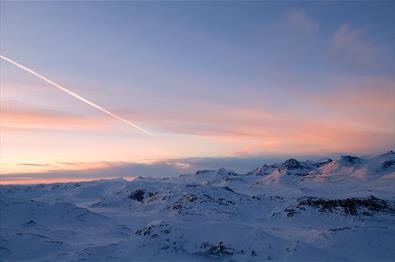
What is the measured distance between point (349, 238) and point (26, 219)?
48.8 meters

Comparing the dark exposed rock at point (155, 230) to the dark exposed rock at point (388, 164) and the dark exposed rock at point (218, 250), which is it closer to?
Answer: the dark exposed rock at point (218, 250)

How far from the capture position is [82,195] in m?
163

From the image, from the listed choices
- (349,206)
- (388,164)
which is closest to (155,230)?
(349,206)

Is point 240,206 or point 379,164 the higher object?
point 379,164

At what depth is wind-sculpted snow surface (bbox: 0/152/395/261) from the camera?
1526 inches

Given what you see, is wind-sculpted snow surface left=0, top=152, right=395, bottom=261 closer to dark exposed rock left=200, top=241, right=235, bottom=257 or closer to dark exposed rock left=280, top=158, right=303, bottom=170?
dark exposed rock left=200, top=241, right=235, bottom=257

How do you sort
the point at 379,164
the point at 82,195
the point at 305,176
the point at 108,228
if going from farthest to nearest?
1. the point at 82,195
2. the point at 305,176
3. the point at 379,164
4. the point at 108,228

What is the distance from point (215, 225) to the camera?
43.3 m

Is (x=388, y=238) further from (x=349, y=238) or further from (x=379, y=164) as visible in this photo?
(x=379, y=164)

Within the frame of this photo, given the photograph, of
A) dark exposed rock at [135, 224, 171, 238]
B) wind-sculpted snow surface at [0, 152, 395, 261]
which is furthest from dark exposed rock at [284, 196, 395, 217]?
dark exposed rock at [135, 224, 171, 238]

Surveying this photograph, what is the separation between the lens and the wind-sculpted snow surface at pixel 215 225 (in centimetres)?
3875

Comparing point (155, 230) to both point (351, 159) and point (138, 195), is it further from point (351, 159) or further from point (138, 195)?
point (351, 159)

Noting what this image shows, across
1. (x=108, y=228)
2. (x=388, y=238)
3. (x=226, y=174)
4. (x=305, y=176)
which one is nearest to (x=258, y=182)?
(x=305, y=176)

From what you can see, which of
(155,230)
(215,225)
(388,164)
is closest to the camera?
(155,230)
